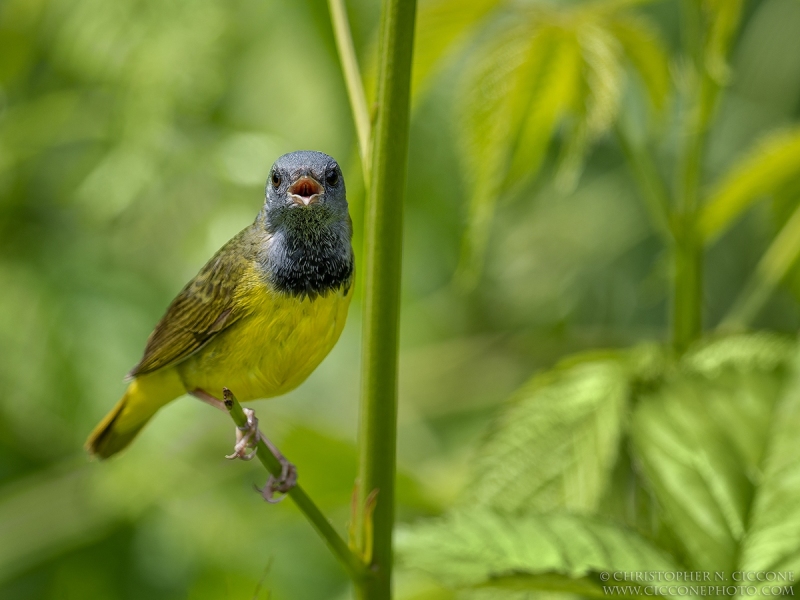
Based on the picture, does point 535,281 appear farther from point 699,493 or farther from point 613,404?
point 699,493

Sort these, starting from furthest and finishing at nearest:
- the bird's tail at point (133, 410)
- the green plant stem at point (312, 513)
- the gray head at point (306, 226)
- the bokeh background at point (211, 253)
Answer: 1. the bokeh background at point (211, 253)
2. the bird's tail at point (133, 410)
3. the gray head at point (306, 226)
4. the green plant stem at point (312, 513)

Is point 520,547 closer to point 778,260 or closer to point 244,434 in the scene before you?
point 244,434

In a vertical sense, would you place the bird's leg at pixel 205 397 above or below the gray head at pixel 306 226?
below

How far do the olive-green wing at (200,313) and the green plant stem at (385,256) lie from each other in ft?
1.35

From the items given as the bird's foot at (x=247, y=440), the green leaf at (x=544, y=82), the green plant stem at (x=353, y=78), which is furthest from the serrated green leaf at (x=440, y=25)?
the bird's foot at (x=247, y=440)

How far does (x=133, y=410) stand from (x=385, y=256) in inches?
37.2

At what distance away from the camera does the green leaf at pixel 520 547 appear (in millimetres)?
1306

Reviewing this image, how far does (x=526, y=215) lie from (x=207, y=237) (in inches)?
50.9

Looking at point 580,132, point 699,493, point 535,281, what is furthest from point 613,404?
point 535,281

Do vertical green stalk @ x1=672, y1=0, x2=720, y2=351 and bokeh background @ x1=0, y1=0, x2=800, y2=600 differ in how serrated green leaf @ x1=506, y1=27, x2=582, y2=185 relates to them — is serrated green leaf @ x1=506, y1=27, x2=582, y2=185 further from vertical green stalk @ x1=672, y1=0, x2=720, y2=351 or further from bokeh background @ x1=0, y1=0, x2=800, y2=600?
bokeh background @ x1=0, y1=0, x2=800, y2=600

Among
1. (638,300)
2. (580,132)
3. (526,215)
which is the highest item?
(580,132)

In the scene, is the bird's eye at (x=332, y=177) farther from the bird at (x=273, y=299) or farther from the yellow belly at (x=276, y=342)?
the yellow belly at (x=276, y=342)

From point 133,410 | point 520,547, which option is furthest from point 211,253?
point 520,547

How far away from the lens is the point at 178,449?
9.00 ft
